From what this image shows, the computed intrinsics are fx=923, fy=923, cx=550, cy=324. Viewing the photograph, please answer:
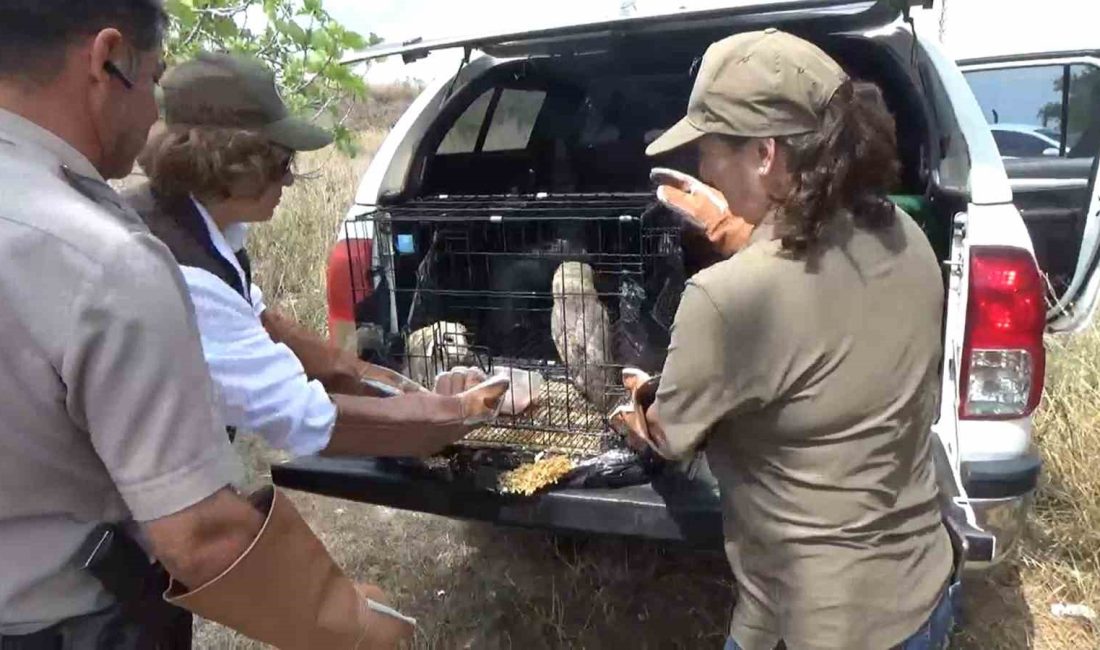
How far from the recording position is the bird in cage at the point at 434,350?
261 cm

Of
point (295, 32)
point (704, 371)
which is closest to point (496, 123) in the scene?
point (295, 32)

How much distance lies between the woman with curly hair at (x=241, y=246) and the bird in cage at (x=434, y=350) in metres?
0.52

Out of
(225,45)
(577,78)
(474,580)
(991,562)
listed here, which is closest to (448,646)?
(474,580)

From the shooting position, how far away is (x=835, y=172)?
1533 mm

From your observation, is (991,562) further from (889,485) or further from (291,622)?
(291,622)

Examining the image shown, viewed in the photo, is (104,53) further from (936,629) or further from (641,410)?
(936,629)

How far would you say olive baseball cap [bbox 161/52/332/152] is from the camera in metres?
1.85

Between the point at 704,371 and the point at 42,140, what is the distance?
102 cm

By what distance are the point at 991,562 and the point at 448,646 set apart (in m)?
1.61

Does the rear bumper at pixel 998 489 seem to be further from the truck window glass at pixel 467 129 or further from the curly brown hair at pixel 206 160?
the truck window glass at pixel 467 129

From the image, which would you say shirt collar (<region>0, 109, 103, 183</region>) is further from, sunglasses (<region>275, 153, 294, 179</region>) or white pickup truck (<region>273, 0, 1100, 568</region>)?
white pickup truck (<region>273, 0, 1100, 568</region>)

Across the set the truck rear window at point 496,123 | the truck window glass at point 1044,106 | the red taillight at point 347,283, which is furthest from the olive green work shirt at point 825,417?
the truck window glass at point 1044,106

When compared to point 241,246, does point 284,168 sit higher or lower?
higher

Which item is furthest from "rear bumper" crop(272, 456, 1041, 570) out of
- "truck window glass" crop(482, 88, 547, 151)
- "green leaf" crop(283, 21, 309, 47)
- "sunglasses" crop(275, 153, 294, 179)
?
"green leaf" crop(283, 21, 309, 47)
